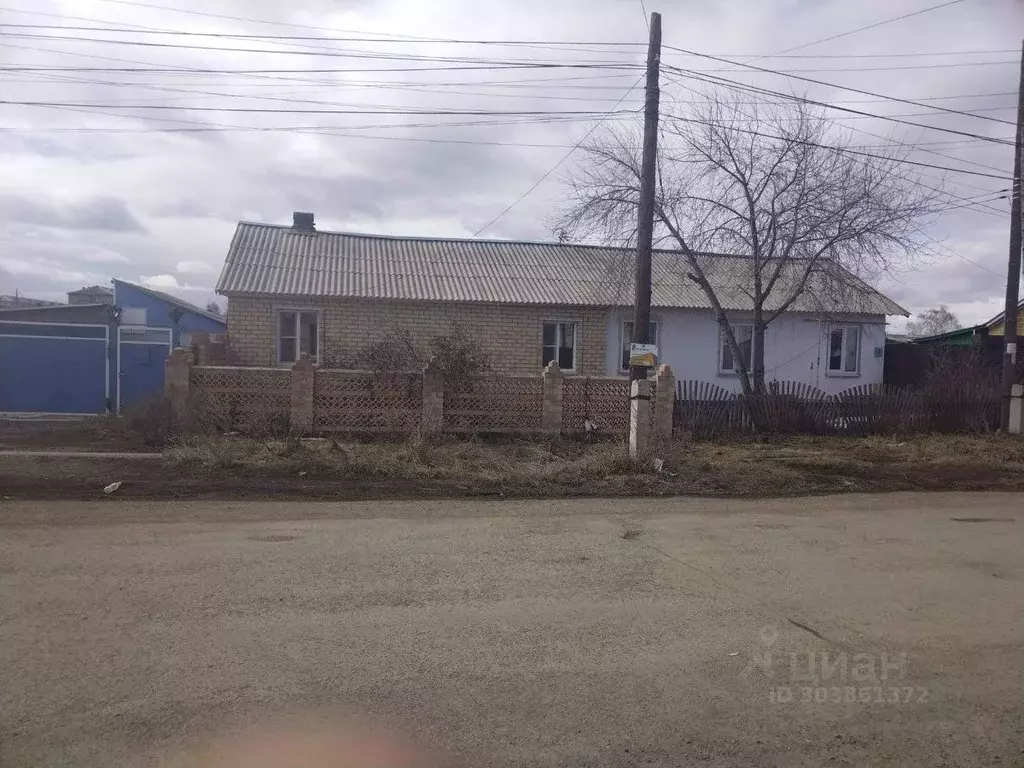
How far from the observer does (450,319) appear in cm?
1895

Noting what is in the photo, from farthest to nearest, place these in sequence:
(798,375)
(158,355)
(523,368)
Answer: (798,375) → (523,368) → (158,355)

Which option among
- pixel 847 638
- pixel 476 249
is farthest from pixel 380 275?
pixel 847 638

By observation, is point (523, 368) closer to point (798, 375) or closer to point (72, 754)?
point (798, 375)

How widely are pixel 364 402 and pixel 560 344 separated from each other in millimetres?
7686

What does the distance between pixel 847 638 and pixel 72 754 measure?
4.26 metres

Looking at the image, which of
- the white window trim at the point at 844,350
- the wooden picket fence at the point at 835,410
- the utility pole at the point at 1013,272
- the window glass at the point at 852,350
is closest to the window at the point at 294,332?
the wooden picket fence at the point at 835,410

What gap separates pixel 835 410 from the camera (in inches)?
633

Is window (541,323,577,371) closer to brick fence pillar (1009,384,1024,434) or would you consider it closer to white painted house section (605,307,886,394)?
white painted house section (605,307,886,394)

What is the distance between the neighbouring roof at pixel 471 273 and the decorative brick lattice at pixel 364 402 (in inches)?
215

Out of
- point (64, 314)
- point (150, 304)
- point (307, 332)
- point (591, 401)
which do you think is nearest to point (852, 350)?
point (591, 401)

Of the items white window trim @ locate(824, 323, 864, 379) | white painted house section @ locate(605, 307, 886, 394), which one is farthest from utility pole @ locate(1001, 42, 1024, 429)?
white window trim @ locate(824, 323, 864, 379)

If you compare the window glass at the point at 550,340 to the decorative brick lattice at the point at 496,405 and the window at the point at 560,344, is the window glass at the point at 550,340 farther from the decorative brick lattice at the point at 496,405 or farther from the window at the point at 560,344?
the decorative brick lattice at the point at 496,405

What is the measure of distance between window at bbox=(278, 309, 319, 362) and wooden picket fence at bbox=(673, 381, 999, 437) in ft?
28.8

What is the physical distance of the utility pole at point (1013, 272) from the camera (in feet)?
52.3
